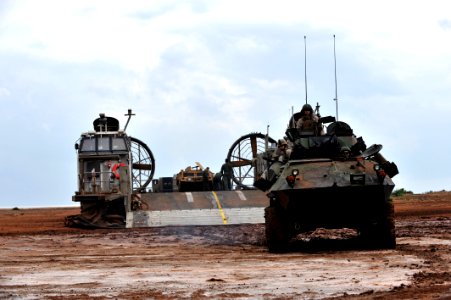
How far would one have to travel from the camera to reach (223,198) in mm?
28281

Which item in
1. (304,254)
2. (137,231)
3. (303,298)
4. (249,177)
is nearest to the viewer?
(303,298)

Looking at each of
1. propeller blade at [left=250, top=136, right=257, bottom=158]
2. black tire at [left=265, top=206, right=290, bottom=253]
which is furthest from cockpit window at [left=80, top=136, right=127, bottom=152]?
black tire at [left=265, top=206, right=290, bottom=253]

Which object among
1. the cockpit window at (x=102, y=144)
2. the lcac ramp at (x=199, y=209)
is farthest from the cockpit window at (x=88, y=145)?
the lcac ramp at (x=199, y=209)

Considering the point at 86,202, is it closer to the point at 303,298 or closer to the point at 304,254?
the point at 304,254

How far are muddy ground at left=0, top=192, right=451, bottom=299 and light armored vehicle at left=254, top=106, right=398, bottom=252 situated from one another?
41 cm

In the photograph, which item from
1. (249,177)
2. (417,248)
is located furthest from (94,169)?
(417,248)

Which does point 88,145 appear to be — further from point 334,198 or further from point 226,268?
point 226,268

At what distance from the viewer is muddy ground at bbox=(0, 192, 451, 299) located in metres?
9.34

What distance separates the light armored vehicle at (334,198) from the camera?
14641mm

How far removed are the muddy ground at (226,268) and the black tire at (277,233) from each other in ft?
0.71

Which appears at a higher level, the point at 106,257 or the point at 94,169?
the point at 94,169

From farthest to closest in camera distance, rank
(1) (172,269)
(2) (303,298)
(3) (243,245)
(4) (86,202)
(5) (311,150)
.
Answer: (4) (86,202)
(3) (243,245)
(5) (311,150)
(1) (172,269)
(2) (303,298)

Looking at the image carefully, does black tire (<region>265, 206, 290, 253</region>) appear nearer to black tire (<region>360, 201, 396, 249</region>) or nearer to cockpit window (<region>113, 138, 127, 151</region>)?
black tire (<region>360, 201, 396, 249</region>)

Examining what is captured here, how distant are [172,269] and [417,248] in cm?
457
